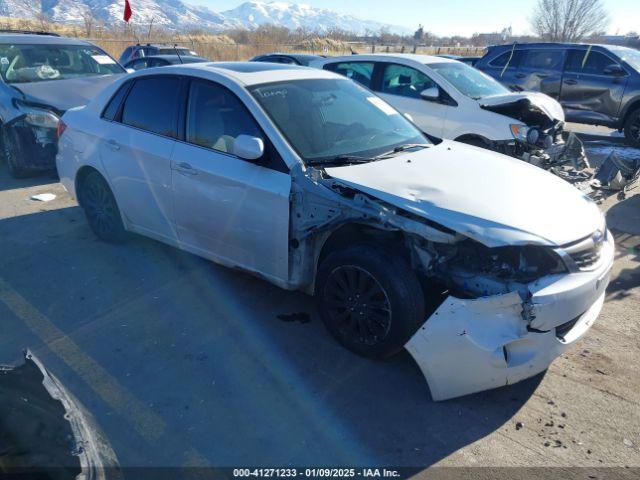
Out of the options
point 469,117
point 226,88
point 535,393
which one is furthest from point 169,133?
point 469,117

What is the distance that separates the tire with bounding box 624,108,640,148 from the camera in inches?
379

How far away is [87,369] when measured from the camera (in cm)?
322

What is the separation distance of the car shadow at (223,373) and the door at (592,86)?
8763mm

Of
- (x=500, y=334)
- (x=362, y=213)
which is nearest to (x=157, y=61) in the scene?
(x=362, y=213)

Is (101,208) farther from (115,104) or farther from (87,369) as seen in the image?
(87,369)

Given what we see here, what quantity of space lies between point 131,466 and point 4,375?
0.96 meters

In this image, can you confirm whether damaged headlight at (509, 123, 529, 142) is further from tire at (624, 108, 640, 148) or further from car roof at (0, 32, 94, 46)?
car roof at (0, 32, 94, 46)

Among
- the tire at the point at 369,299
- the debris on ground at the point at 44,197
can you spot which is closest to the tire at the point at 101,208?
the debris on ground at the point at 44,197

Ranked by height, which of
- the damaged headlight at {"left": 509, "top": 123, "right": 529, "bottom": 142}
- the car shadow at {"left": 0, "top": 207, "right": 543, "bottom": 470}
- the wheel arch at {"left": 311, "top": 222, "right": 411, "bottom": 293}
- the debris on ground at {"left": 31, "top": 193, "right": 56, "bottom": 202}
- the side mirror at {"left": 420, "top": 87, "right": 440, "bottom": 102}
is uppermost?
the side mirror at {"left": 420, "top": 87, "right": 440, "bottom": 102}

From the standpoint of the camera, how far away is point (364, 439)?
266 cm

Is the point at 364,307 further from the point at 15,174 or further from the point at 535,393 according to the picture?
the point at 15,174

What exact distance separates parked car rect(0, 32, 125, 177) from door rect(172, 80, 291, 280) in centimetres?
422

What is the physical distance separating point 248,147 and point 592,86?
931 centimetres

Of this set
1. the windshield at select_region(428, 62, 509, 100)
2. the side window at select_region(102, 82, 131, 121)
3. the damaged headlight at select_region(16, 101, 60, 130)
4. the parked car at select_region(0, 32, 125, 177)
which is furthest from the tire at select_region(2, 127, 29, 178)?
the windshield at select_region(428, 62, 509, 100)
